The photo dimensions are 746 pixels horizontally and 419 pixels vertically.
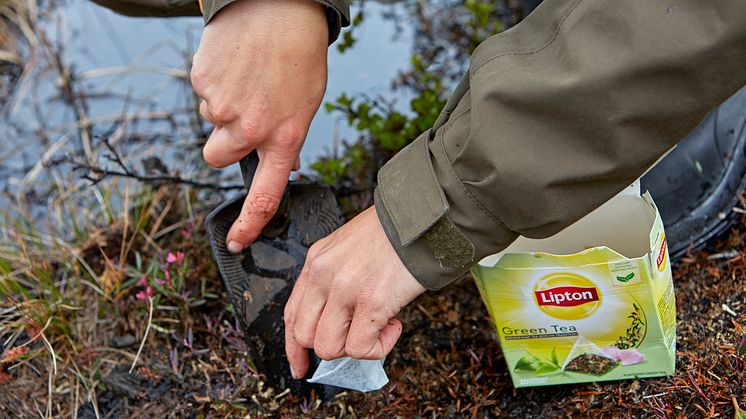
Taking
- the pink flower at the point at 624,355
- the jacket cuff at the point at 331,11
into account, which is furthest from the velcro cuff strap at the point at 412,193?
the pink flower at the point at 624,355

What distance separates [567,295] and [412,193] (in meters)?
0.43

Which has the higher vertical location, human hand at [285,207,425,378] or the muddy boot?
human hand at [285,207,425,378]

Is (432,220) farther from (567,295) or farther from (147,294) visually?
(147,294)

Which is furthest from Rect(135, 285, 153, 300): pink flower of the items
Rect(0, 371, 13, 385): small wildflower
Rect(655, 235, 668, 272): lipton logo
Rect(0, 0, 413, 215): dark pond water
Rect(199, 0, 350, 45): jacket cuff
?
Rect(655, 235, 668, 272): lipton logo

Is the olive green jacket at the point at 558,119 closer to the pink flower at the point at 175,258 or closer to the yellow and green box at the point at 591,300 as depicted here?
the yellow and green box at the point at 591,300

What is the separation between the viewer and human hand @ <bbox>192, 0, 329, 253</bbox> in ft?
5.07

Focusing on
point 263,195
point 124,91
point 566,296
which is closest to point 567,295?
point 566,296

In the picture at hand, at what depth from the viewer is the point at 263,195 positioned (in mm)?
1746

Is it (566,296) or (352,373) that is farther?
(352,373)

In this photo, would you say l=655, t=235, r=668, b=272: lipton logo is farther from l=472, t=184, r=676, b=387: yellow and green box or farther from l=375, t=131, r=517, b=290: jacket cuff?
l=375, t=131, r=517, b=290: jacket cuff

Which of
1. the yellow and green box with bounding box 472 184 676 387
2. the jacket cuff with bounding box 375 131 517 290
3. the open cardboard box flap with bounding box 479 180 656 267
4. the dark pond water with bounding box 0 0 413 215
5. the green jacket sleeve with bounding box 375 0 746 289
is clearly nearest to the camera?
the green jacket sleeve with bounding box 375 0 746 289

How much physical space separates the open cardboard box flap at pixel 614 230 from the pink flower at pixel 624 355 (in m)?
0.21

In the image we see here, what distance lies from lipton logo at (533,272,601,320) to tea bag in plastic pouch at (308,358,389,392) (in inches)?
16.1

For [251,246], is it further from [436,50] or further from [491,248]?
[436,50]
